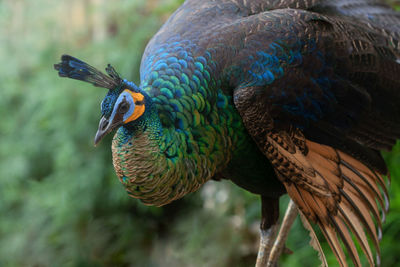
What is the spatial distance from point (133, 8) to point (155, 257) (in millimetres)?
2228

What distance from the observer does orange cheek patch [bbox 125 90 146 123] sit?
1731 mm

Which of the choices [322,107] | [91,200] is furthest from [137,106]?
[91,200]

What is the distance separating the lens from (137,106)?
1.73m

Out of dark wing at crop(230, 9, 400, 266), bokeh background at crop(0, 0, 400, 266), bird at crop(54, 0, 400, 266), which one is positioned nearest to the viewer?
bird at crop(54, 0, 400, 266)

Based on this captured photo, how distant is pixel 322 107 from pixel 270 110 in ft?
0.91

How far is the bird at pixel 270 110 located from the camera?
1.86 metres

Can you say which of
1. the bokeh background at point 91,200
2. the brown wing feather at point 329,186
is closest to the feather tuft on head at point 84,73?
the brown wing feather at point 329,186

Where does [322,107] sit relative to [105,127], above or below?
below

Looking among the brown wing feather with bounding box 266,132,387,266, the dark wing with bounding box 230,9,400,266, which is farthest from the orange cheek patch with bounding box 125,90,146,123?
the brown wing feather with bounding box 266,132,387,266

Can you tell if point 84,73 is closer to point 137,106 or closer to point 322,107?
point 137,106

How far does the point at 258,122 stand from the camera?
197 centimetres

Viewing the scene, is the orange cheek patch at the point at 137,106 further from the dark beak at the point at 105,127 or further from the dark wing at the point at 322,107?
the dark wing at the point at 322,107

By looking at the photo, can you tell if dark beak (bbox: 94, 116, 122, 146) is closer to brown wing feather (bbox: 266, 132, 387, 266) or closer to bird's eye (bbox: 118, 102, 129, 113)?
bird's eye (bbox: 118, 102, 129, 113)

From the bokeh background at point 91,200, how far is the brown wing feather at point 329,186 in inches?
62.8
